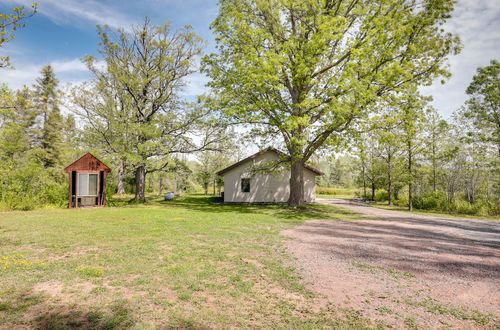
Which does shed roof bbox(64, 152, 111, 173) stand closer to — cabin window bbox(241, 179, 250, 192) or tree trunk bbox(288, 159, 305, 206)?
cabin window bbox(241, 179, 250, 192)

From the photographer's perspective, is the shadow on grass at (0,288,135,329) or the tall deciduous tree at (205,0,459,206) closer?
the shadow on grass at (0,288,135,329)

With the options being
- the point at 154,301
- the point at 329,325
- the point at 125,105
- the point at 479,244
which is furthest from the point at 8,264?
the point at 125,105

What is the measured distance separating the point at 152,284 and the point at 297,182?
52.6 ft

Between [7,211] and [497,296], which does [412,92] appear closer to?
[497,296]

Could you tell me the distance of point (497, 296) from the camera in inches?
193

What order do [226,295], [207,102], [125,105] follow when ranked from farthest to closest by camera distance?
[125,105]
[207,102]
[226,295]

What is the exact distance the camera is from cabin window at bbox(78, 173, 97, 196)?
19344mm

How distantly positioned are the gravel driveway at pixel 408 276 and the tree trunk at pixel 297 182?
32.3 ft

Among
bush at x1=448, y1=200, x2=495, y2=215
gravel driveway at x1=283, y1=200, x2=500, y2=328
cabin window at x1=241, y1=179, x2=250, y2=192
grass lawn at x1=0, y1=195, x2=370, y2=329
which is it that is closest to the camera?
grass lawn at x1=0, y1=195, x2=370, y2=329

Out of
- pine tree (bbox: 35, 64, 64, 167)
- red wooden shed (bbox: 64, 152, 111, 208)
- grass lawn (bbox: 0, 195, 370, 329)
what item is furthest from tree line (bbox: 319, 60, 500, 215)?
pine tree (bbox: 35, 64, 64, 167)

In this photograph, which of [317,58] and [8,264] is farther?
[317,58]

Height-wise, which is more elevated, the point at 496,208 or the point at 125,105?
the point at 125,105

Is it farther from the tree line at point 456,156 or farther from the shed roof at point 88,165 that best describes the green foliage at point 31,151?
the tree line at point 456,156

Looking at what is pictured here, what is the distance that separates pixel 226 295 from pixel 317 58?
1597cm
